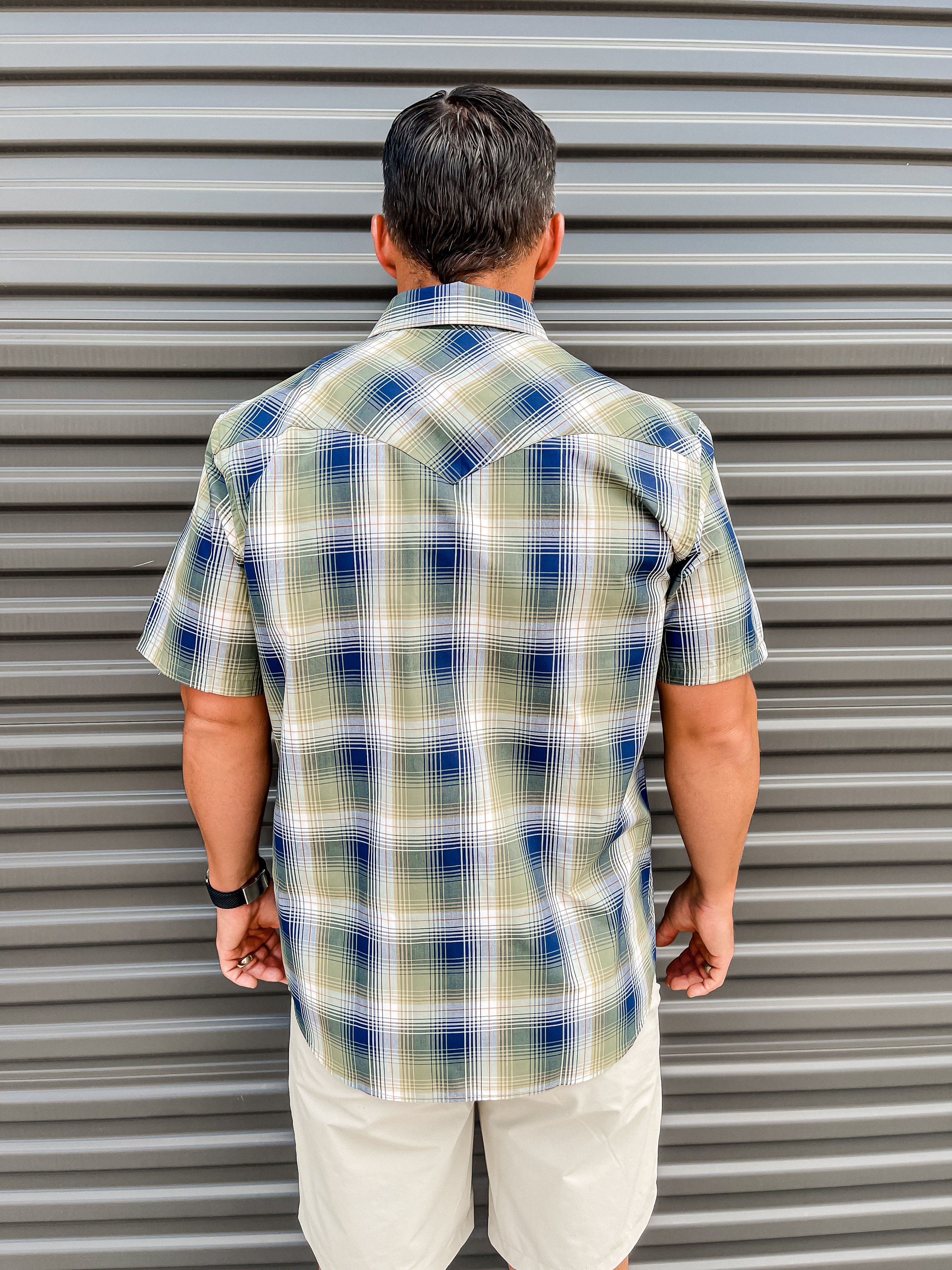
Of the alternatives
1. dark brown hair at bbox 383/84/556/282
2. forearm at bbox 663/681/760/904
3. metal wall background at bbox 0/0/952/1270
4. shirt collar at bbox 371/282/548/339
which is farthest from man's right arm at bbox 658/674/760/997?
dark brown hair at bbox 383/84/556/282

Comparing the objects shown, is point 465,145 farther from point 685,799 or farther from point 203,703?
point 685,799

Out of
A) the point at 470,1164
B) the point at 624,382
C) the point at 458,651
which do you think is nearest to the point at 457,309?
the point at 458,651

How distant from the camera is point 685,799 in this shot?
4.31 ft

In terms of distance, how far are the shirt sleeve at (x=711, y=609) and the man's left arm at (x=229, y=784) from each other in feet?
2.36

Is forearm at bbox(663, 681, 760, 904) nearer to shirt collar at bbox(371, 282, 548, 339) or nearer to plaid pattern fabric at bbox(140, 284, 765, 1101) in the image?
plaid pattern fabric at bbox(140, 284, 765, 1101)

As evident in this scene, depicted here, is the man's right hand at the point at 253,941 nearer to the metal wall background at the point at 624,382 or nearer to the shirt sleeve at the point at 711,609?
the metal wall background at the point at 624,382

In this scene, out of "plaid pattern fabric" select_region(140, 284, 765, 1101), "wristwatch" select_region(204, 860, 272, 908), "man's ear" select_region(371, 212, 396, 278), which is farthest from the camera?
"wristwatch" select_region(204, 860, 272, 908)

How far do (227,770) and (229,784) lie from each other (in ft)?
0.09

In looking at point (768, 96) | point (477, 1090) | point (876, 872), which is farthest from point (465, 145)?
point (876, 872)

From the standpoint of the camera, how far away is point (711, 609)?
45.2 inches

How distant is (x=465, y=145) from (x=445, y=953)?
1.24 meters

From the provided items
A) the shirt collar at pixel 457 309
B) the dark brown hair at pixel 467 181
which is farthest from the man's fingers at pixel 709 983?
the dark brown hair at pixel 467 181

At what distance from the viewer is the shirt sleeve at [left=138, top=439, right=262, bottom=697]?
110 cm

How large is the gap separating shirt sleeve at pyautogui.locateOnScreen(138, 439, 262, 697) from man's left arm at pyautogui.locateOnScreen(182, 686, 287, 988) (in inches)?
2.1
